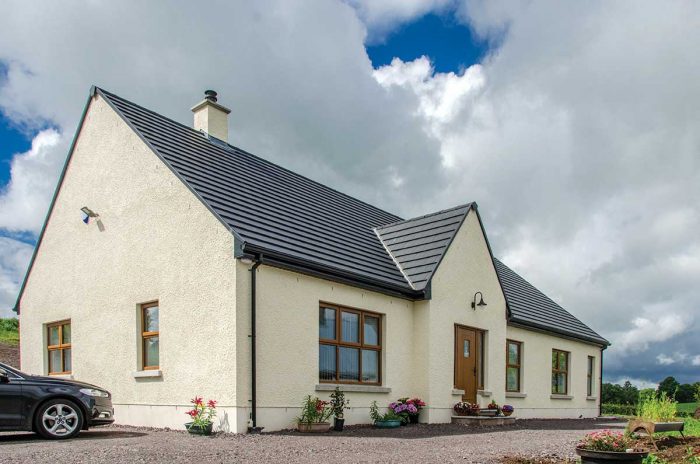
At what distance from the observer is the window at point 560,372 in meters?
22.1

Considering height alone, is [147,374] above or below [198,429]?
above

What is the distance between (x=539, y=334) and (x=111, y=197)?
1508 cm

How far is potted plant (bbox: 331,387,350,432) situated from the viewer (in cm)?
1214

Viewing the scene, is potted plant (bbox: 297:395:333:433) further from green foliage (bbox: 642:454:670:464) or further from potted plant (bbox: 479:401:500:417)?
green foliage (bbox: 642:454:670:464)

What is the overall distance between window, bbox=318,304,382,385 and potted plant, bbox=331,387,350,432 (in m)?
0.50

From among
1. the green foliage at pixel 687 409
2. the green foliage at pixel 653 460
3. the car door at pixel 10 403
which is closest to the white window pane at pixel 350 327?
the car door at pixel 10 403

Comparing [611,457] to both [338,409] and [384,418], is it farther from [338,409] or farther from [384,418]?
[384,418]

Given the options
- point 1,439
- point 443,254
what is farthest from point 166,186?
point 443,254

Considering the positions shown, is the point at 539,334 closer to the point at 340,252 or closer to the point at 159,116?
the point at 340,252

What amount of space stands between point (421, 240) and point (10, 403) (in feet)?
34.9

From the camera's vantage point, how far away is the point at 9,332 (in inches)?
1229

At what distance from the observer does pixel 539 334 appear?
69.4 ft

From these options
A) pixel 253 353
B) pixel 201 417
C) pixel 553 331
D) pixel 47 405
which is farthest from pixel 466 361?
pixel 47 405

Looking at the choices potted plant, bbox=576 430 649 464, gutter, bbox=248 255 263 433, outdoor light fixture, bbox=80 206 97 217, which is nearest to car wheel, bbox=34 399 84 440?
gutter, bbox=248 255 263 433
